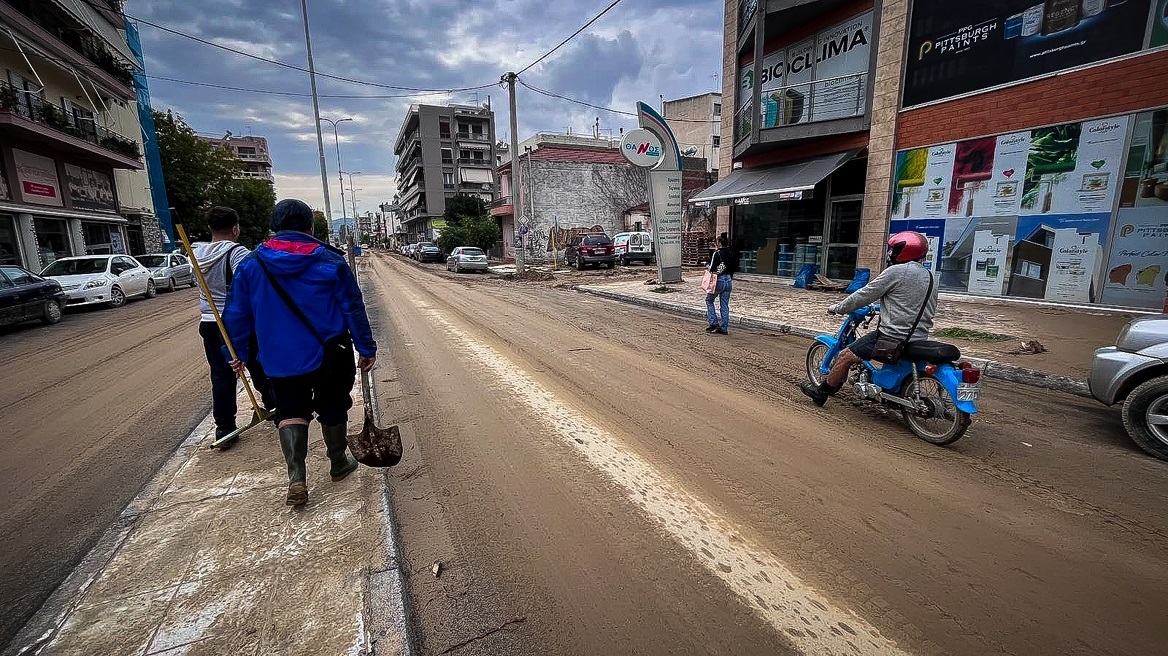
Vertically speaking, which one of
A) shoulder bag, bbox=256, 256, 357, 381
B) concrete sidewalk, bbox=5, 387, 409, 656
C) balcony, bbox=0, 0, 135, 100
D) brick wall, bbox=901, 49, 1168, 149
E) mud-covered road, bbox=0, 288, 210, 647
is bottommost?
mud-covered road, bbox=0, 288, 210, 647

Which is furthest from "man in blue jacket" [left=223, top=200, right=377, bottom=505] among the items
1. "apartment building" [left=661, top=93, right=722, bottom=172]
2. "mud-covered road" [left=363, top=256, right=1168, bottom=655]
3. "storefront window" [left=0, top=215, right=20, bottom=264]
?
"apartment building" [left=661, top=93, right=722, bottom=172]

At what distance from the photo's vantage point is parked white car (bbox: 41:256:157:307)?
1317 centimetres

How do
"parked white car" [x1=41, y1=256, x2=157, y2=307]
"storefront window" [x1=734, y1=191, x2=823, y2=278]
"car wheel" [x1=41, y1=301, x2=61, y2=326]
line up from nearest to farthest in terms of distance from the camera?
1. "car wheel" [x1=41, y1=301, x2=61, y2=326]
2. "parked white car" [x1=41, y1=256, x2=157, y2=307]
3. "storefront window" [x1=734, y1=191, x2=823, y2=278]

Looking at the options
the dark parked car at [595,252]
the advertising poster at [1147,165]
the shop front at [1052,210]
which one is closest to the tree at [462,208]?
the dark parked car at [595,252]

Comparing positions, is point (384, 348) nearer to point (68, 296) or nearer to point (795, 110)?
point (68, 296)

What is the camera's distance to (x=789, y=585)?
2436 mm

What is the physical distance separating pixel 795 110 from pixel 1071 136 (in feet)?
22.2

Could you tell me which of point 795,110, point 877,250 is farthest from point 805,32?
point 877,250

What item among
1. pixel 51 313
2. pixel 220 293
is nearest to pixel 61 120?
pixel 51 313

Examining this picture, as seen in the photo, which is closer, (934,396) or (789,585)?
(789,585)

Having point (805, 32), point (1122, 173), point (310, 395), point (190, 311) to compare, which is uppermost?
point (805, 32)

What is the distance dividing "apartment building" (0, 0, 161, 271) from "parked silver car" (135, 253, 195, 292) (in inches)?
130

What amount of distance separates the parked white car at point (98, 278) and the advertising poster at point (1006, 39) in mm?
22280

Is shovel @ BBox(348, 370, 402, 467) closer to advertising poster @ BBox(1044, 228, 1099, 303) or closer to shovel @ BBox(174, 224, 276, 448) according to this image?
shovel @ BBox(174, 224, 276, 448)
